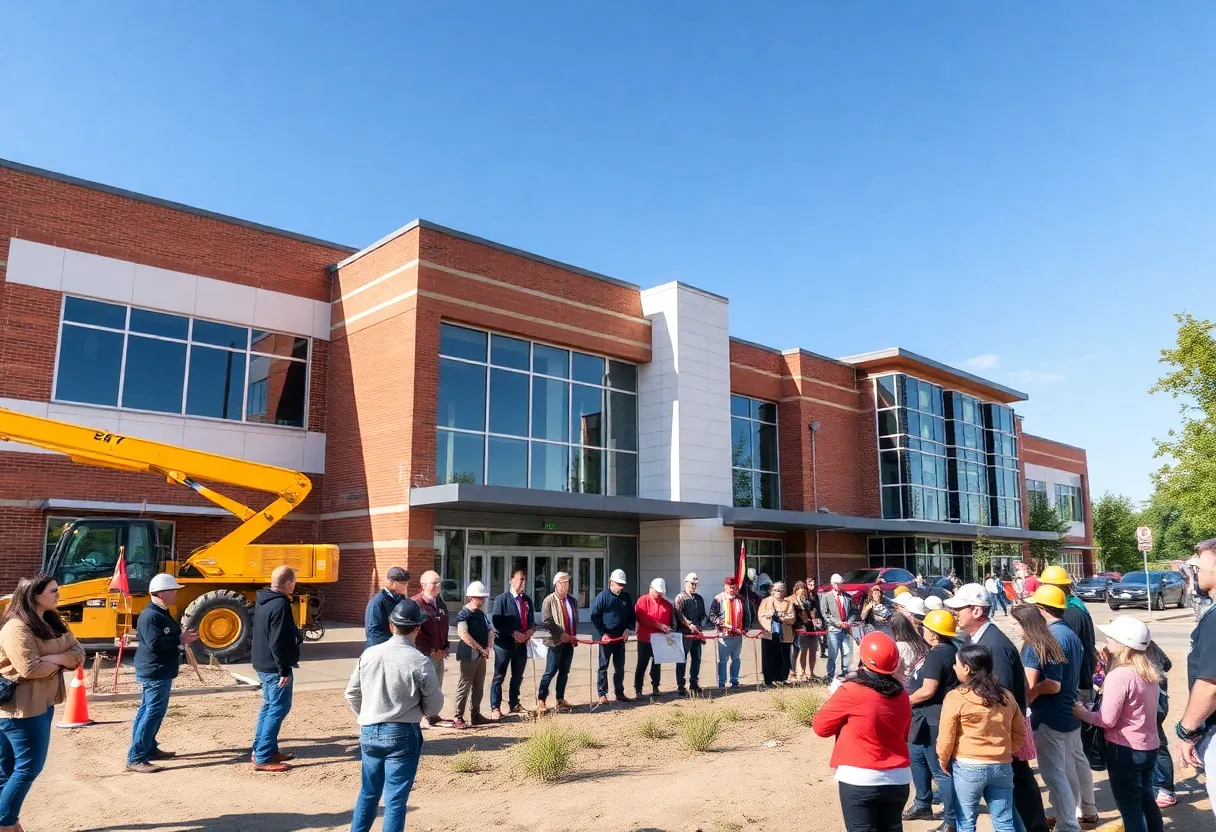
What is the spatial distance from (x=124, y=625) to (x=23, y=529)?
674 centimetres

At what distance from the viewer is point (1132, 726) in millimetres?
5582

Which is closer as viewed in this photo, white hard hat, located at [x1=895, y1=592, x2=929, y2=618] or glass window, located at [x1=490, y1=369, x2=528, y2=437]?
white hard hat, located at [x1=895, y1=592, x2=929, y2=618]

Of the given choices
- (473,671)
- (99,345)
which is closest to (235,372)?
(99,345)

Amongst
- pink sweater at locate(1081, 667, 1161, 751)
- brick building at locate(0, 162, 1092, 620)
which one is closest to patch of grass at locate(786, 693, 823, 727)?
pink sweater at locate(1081, 667, 1161, 751)

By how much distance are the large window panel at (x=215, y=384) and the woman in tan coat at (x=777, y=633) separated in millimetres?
14336

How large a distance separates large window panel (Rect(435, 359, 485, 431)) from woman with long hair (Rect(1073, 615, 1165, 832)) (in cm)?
1757

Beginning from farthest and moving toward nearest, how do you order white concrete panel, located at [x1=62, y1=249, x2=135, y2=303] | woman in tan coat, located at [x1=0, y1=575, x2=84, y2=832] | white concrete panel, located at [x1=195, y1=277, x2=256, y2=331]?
1. white concrete panel, located at [x1=195, y1=277, x2=256, y2=331]
2. white concrete panel, located at [x1=62, y1=249, x2=135, y2=303]
3. woman in tan coat, located at [x1=0, y1=575, x2=84, y2=832]

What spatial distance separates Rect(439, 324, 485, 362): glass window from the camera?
21953 millimetres

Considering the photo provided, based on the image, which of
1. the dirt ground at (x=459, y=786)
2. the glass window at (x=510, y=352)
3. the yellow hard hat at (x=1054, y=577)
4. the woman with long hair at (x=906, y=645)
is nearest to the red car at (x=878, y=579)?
the glass window at (x=510, y=352)

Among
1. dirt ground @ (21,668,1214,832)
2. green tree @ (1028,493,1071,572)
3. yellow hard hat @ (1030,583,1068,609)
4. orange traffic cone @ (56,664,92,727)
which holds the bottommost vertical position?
dirt ground @ (21,668,1214,832)

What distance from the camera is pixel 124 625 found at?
13602mm

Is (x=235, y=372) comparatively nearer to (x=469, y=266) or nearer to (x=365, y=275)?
(x=365, y=275)

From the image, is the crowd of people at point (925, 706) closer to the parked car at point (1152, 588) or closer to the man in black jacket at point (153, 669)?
the man in black jacket at point (153, 669)

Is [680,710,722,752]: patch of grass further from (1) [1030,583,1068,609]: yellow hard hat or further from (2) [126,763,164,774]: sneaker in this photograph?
(2) [126,763,164,774]: sneaker
